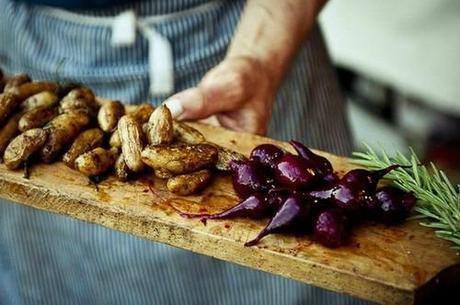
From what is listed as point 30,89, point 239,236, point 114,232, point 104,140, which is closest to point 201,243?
point 239,236

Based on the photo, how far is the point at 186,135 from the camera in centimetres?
151

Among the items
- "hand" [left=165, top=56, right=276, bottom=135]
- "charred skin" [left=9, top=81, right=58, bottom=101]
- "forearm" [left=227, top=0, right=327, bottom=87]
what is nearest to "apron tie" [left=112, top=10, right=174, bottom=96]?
"forearm" [left=227, top=0, right=327, bottom=87]

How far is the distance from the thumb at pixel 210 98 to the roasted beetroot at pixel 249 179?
32 cm

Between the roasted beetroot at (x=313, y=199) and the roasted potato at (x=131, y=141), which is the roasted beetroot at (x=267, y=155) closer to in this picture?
the roasted beetroot at (x=313, y=199)

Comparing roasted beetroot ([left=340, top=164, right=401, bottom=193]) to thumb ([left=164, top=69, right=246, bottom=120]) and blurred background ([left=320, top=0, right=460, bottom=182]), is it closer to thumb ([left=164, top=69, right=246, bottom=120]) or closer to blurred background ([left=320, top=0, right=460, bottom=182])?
thumb ([left=164, top=69, right=246, bottom=120])

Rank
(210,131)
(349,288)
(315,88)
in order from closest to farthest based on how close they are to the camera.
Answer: (349,288) < (210,131) < (315,88)

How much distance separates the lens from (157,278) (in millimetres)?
2213

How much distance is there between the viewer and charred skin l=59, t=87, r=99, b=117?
1590mm

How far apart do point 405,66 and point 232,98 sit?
7.54ft

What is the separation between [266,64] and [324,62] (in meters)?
0.71

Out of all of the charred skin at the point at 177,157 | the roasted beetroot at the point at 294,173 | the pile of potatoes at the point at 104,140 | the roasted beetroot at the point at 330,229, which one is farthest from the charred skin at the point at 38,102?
the roasted beetroot at the point at 330,229

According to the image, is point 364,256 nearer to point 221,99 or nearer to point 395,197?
point 395,197

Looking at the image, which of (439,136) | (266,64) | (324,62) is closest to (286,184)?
(266,64)

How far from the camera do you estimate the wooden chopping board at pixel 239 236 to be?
1.17m
